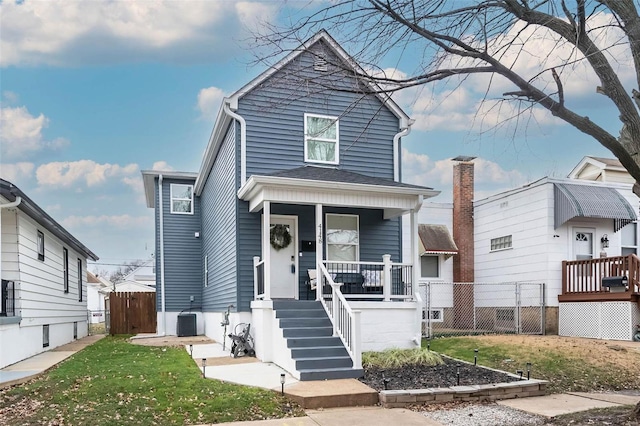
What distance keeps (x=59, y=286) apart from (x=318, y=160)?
30.1ft

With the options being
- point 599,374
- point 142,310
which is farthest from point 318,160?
point 142,310

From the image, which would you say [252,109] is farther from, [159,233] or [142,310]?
[142,310]

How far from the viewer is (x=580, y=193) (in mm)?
15031

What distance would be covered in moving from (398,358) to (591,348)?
195 inches

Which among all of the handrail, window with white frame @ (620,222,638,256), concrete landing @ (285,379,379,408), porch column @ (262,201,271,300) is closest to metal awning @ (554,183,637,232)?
window with white frame @ (620,222,638,256)

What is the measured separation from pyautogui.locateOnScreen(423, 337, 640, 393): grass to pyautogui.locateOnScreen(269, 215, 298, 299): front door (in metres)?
3.70

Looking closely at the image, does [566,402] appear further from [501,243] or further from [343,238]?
[501,243]

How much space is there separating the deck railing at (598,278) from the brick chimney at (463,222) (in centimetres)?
369

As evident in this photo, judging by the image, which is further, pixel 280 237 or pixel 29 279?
pixel 280 237

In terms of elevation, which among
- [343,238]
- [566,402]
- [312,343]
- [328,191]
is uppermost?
[328,191]

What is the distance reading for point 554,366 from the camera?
9812 millimetres

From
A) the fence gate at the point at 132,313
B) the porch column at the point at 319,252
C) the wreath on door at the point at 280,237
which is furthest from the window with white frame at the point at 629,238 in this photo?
the fence gate at the point at 132,313

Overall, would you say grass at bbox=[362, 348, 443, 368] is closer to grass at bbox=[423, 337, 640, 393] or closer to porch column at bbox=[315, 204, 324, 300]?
grass at bbox=[423, 337, 640, 393]

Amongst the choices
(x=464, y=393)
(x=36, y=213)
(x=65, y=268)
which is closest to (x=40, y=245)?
(x=36, y=213)
